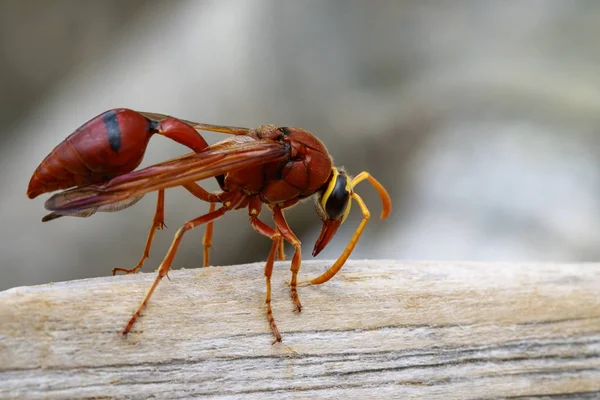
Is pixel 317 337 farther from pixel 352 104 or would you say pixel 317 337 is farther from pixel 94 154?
pixel 352 104

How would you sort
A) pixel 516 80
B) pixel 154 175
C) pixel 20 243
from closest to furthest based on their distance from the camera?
pixel 154 175 → pixel 20 243 → pixel 516 80

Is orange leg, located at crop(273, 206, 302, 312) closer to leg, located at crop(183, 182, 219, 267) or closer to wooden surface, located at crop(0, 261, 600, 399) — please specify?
wooden surface, located at crop(0, 261, 600, 399)

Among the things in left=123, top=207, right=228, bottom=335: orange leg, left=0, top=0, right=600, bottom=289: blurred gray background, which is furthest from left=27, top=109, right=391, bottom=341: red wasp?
left=0, top=0, right=600, bottom=289: blurred gray background

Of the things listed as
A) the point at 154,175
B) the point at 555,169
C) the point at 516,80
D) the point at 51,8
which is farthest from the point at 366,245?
the point at 51,8

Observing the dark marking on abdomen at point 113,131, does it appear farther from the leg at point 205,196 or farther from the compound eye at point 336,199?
the compound eye at point 336,199

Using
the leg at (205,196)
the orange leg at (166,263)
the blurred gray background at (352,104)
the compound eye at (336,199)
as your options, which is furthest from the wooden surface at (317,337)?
the blurred gray background at (352,104)

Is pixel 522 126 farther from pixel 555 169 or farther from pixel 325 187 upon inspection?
pixel 325 187

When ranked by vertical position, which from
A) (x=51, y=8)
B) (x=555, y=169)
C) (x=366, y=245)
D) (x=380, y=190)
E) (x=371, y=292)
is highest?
(x=51, y=8)
